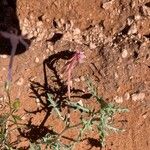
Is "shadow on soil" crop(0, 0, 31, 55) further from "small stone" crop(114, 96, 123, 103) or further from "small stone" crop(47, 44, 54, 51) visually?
"small stone" crop(114, 96, 123, 103)

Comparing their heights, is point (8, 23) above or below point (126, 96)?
above

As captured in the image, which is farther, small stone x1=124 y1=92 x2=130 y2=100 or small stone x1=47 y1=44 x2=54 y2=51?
small stone x1=47 y1=44 x2=54 y2=51

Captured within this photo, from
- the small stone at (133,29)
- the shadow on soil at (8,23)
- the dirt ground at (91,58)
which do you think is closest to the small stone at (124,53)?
the dirt ground at (91,58)

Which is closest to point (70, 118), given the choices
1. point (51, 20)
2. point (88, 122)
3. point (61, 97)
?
point (61, 97)

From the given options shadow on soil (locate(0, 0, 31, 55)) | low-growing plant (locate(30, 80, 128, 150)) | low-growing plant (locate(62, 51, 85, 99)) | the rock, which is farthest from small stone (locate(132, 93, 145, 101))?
shadow on soil (locate(0, 0, 31, 55))

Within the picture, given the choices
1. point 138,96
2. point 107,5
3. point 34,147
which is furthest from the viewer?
point 107,5

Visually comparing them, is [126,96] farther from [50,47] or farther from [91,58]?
[50,47]

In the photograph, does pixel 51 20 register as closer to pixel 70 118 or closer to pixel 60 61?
pixel 60 61

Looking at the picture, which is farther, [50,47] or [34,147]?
[50,47]

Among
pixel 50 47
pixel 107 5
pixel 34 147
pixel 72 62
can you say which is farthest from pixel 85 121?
pixel 107 5

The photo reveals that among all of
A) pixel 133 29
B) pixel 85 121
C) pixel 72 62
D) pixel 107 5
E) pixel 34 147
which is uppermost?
pixel 107 5
